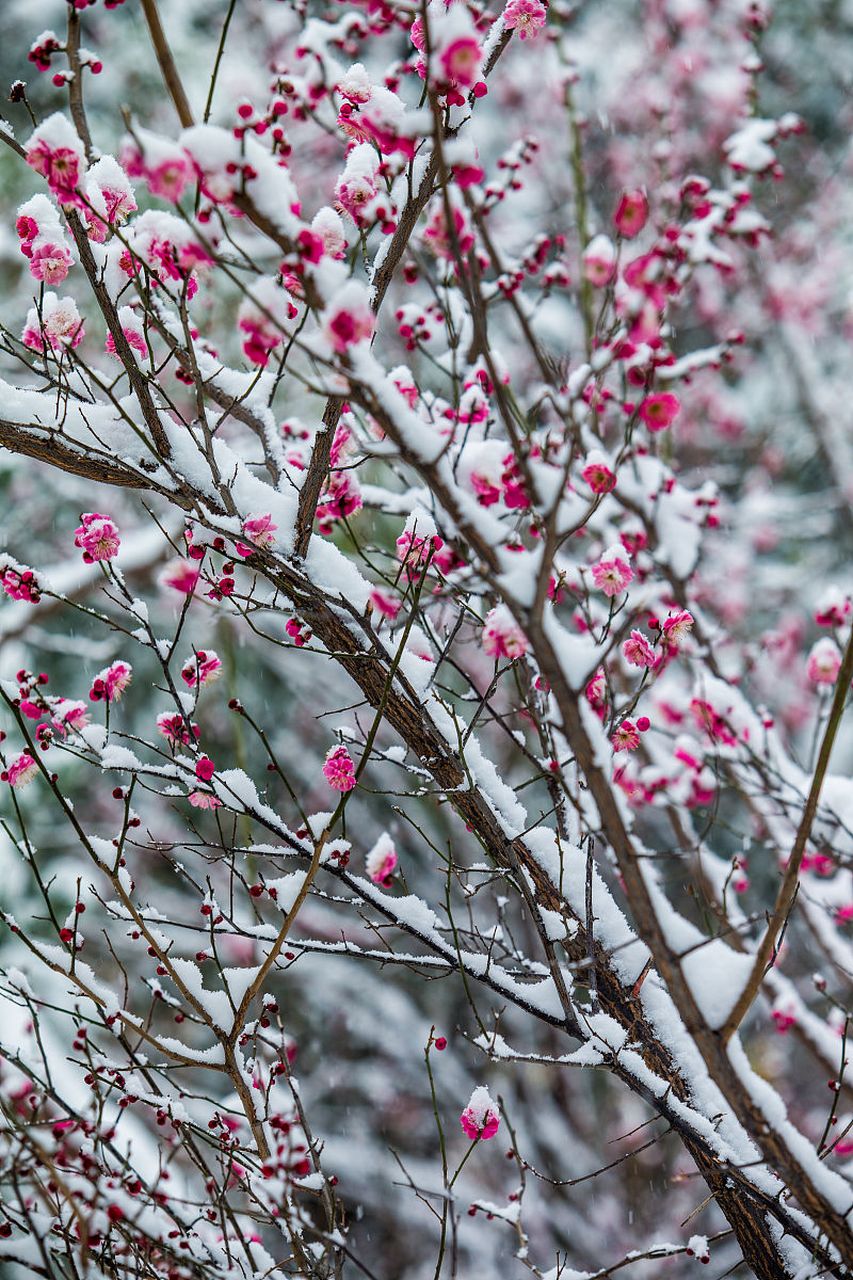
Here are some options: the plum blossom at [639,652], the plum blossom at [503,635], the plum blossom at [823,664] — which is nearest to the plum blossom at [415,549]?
the plum blossom at [503,635]

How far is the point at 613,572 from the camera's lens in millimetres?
2143

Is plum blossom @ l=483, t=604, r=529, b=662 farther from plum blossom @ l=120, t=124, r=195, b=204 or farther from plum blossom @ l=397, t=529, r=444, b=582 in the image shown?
plum blossom @ l=120, t=124, r=195, b=204

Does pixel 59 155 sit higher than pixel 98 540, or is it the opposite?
pixel 59 155

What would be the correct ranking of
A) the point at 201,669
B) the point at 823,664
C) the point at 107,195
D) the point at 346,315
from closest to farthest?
the point at 346,315
the point at 107,195
the point at 201,669
the point at 823,664

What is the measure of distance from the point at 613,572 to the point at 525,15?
129 centimetres

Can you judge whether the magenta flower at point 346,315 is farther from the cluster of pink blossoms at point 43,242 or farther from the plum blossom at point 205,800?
the plum blossom at point 205,800

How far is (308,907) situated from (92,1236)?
5070 mm

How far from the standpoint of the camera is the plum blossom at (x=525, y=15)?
201 centimetres

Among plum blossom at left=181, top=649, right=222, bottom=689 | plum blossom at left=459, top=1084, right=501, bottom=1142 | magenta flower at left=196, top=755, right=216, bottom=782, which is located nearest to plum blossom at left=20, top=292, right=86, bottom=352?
plum blossom at left=181, top=649, right=222, bottom=689

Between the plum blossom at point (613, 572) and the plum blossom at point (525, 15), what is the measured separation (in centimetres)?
121

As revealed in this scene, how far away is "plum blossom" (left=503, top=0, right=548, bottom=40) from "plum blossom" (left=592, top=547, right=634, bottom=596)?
1.21 meters

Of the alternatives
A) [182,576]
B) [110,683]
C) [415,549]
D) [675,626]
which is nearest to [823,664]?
[675,626]

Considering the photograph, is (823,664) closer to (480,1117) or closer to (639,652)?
(639,652)

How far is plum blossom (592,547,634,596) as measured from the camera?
2137mm
